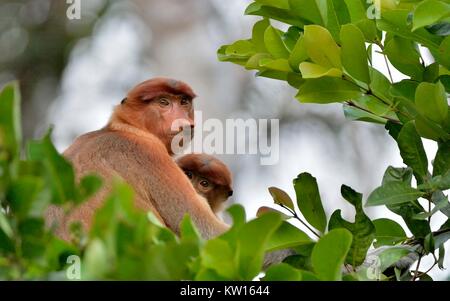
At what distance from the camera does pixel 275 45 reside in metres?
3.02

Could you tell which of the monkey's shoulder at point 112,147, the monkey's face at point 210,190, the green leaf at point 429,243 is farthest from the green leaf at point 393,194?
the monkey's face at point 210,190

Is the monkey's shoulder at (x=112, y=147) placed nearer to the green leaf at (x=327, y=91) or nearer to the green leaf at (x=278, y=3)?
the green leaf at (x=278, y=3)

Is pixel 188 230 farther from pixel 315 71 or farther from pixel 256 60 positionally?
pixel 256 60

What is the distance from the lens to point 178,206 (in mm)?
4254

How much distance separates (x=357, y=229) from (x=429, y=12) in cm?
64

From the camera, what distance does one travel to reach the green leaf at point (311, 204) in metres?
2.71

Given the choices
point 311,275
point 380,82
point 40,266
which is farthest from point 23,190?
point 380,82

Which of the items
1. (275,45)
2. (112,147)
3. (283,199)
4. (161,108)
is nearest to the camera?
(283,199)

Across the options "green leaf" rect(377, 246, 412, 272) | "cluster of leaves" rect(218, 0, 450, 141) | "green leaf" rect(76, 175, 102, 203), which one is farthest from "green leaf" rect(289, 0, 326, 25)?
"green leaf" rect(76, 175, 102, 203)

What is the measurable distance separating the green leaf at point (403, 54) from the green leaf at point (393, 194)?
415 mm

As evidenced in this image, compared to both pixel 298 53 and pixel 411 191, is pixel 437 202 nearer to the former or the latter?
pixel 411 191

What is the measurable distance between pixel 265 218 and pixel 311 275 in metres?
0.18

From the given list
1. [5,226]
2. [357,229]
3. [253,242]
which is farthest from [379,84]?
[5,226]

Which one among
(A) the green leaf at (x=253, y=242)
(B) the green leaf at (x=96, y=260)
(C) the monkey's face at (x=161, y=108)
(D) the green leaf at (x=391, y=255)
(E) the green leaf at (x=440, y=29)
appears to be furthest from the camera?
(C) the monkey's face at (x=161, y=108)
